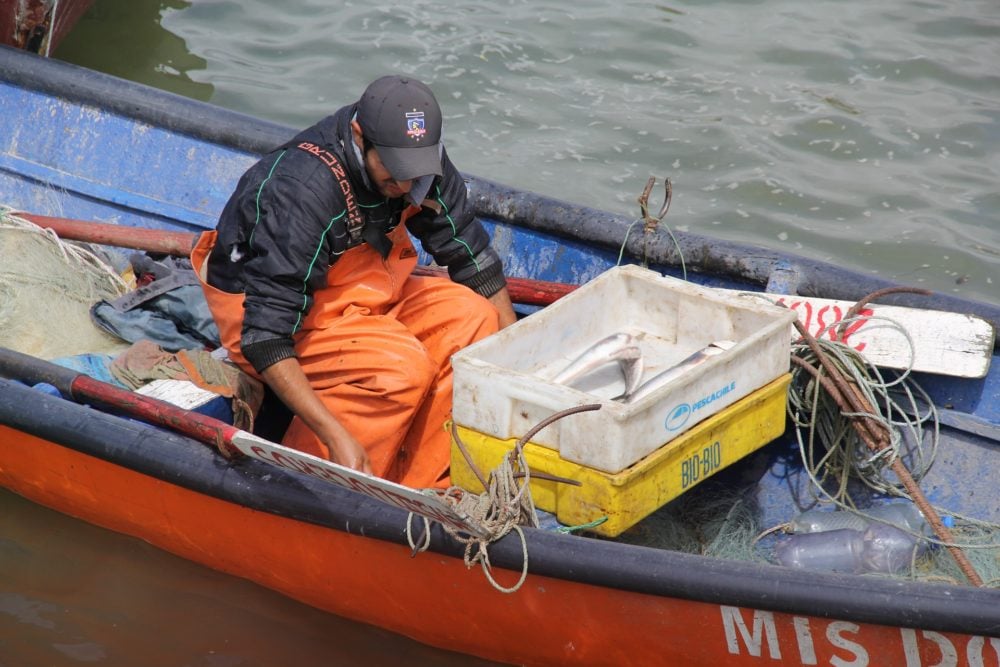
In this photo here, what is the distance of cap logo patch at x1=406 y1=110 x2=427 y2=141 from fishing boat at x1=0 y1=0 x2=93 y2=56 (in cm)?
371

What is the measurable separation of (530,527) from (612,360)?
736 mm

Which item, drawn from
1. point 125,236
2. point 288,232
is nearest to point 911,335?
point 288,232

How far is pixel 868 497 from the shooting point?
14.7 feet

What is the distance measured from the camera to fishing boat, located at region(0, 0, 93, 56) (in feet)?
21.6

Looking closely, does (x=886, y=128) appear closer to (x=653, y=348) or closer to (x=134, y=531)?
(x=653, y=348)

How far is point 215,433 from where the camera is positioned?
12.8 feet

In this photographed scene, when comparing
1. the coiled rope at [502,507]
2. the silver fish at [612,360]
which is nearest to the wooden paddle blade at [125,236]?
the silver fish at [612,360]

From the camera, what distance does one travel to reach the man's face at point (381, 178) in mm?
4023

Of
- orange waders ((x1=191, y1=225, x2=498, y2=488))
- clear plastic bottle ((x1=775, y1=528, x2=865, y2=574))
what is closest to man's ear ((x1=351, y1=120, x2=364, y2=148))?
Answer: orange waders ((x1=191, y1=225, x2=498, y2=488))

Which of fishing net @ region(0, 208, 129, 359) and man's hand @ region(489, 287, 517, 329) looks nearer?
man's hand @ region(489, 287, 517, 329)

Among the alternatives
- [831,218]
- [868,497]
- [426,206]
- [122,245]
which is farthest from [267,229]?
[831,218]

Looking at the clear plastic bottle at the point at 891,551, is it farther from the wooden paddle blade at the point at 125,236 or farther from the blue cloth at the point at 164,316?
the wooden paddle blade at the point at 125,236

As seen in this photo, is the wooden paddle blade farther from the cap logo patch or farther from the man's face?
the cap logo patch

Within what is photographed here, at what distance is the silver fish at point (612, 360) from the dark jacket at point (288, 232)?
32.5 inches
